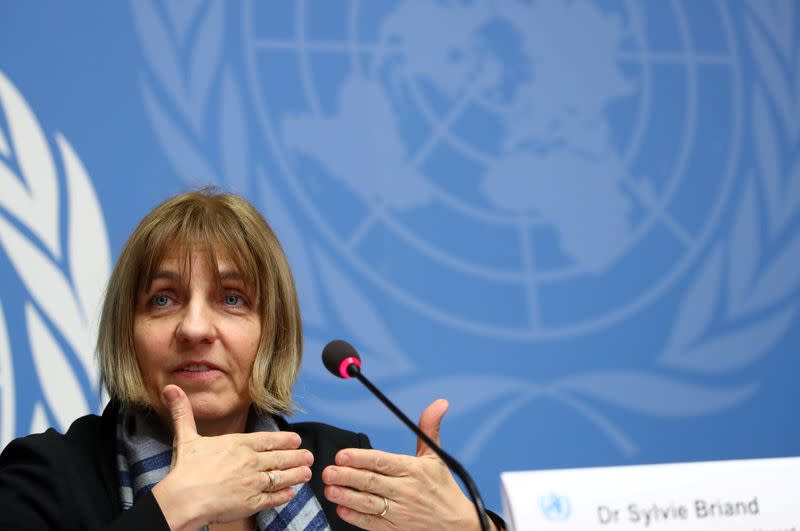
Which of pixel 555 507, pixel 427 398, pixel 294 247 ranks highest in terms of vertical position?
pixel 294 247

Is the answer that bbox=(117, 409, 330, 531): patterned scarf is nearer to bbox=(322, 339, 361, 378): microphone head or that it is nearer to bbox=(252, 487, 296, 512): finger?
bbox=(252, 487, 296, 512): finger

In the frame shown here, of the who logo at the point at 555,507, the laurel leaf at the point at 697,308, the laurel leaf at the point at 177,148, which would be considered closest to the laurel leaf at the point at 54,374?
the laurel leaf at the point at 177,148

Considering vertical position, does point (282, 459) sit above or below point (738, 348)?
above

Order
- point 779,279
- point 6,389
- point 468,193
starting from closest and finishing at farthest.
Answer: point 6,389 < point 468,193 < point 779,279

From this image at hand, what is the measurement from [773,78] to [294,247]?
5.32 feet

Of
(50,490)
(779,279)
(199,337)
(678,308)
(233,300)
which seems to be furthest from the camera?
(779,279)

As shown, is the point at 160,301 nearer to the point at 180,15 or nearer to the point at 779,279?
the point at 180,15

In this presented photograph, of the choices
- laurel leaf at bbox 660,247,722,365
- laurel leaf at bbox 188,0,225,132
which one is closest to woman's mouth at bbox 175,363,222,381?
laurel leaf at bbox 188,0,225,132

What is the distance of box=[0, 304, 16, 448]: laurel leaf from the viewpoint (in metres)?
2.03


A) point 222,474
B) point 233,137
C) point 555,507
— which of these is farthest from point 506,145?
point 555,507

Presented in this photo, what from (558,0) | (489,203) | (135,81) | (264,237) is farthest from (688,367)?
(135,81)

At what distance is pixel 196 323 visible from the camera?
1485 mm

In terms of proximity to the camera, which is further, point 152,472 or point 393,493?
point 152,472

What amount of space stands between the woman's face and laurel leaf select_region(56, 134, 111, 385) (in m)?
0.63
